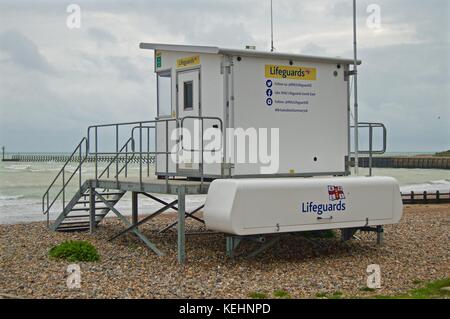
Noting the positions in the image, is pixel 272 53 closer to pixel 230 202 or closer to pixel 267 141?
pixel 267 141

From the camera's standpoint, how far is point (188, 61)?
13.8 metres

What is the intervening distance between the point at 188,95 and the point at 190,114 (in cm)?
41

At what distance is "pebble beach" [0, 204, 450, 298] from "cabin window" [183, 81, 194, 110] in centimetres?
288

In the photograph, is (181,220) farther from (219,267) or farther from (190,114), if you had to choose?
(190,114)

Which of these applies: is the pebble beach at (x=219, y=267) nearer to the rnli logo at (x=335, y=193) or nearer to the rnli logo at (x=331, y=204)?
the rnli logo at (x=331, y=204)

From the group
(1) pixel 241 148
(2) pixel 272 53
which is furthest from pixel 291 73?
(1) pixel 241 148

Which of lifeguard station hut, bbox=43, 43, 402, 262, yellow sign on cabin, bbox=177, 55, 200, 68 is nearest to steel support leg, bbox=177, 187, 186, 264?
lifeguard station hut, bbox=43, 43, 402, 262

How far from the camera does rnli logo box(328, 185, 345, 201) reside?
41.9 feet

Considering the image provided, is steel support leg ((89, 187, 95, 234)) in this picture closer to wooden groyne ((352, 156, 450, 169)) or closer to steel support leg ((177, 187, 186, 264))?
steel support leg ((177, 187, 186, 264))

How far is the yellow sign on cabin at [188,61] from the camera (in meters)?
13.5

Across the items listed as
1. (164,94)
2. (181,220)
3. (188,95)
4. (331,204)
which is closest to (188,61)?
(188,95)

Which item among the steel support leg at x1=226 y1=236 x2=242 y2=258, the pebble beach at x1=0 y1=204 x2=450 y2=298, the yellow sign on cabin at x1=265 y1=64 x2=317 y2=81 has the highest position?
the yellow sign on cabin at x1=265 y1=64 x2=317 y2=81

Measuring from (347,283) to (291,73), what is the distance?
14.7 feet
